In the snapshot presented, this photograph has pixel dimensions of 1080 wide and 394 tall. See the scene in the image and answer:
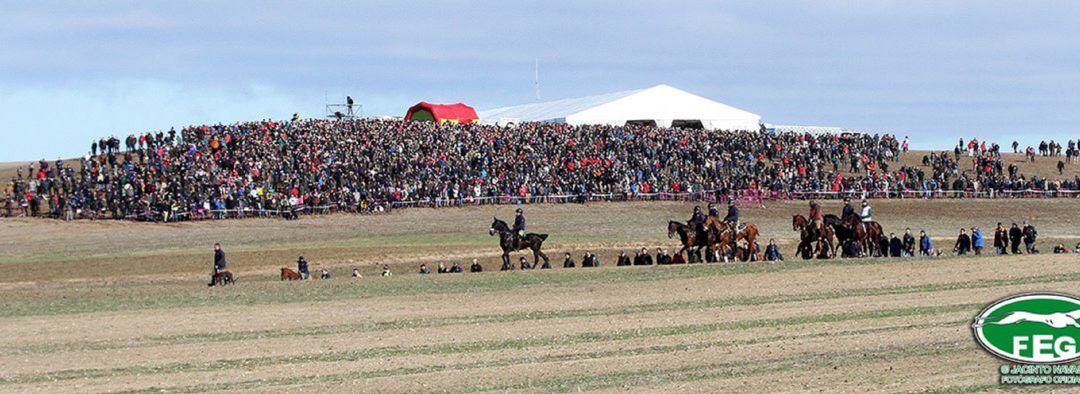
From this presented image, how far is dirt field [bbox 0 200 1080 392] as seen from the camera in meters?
20.6

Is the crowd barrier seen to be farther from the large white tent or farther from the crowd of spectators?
the large white tent

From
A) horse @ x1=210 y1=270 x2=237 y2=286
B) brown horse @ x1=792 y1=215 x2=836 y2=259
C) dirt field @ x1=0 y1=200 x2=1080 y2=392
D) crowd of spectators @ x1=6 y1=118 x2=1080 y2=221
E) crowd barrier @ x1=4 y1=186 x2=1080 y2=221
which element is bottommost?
dirt field @ x1=0 y1=200 x2=1080 y2=392

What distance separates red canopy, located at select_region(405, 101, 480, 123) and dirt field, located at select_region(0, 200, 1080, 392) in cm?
4201

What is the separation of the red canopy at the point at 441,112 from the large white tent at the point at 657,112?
1901 millimetres

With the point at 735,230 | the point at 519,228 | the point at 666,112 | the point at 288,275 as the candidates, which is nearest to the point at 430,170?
the point at 519,228

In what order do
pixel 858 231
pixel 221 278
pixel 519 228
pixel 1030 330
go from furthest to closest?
pixel 519 228
pixel 858 231
pixel 221 278
pixel 1030 330

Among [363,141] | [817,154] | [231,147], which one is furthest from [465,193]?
[817,154]

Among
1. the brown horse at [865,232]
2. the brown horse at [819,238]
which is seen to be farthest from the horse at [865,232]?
the brown horse at [819,238]

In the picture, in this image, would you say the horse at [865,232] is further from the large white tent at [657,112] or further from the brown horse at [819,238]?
the large white tent at [657,112]

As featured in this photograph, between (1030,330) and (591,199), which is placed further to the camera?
(591,199)

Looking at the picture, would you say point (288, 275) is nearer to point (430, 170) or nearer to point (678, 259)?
point (678, 259)

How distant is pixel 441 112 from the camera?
88.2 m

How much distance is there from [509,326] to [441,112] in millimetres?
63029

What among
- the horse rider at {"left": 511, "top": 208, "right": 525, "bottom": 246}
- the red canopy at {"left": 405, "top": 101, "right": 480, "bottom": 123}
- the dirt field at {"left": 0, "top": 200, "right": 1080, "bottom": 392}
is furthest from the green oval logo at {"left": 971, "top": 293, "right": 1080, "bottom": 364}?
the red canopy at {"left": 405, "top": 101, "right": 480, "bottom": 123}
